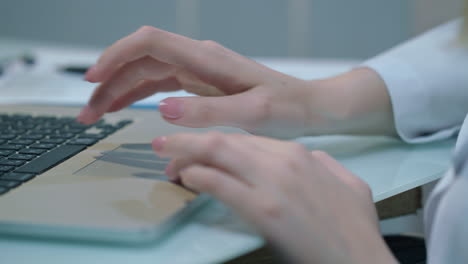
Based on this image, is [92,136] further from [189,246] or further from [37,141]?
[189,246]

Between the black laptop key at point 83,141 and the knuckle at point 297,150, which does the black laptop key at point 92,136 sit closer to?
the black laptop key at point 83,141

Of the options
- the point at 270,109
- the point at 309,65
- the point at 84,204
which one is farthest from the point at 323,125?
the point at 309,65

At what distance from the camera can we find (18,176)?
0.38 meters

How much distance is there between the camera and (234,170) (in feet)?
1.07

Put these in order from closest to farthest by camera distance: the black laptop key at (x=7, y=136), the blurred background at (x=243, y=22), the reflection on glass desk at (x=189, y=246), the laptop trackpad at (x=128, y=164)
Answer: the reflection on glass desk at (x=189, y=246), the laptop trackpad at (x=128, y=164), the black laptop key at (x=7, y=136), the blurred background at (x=243, y=22)

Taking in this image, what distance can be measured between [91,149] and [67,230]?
0.19m

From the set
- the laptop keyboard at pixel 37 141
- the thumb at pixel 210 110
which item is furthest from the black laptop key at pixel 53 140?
the thumb at pixel 210 110

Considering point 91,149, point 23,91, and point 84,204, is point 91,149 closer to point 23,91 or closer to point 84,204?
point 84,204

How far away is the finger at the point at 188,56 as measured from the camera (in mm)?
483

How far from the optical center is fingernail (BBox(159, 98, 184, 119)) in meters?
0.45

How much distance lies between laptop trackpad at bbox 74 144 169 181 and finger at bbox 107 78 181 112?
0.11 meters

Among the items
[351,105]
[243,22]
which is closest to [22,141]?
[351,105]

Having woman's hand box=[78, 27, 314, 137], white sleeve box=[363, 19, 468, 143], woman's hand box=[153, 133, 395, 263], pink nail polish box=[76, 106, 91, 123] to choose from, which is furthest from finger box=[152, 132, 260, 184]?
white sleeve box=[363, 19, 468, 143]

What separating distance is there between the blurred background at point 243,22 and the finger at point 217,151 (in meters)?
2.05
